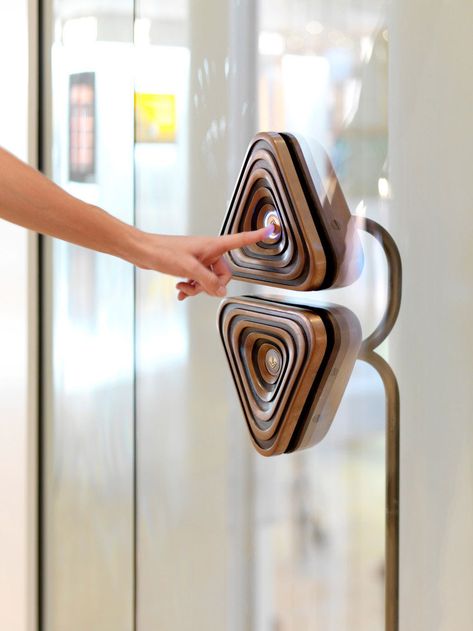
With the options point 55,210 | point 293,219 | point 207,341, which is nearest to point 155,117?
point 207,341

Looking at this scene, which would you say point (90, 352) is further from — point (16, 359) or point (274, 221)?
point (274, 221)

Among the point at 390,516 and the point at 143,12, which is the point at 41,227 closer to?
the point at 390,516

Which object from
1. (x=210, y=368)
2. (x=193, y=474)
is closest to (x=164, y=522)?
(x=193, y=474)

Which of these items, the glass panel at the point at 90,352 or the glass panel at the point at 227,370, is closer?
the glass panel at the point at 227,370

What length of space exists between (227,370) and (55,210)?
35 cm

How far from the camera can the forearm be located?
82cm

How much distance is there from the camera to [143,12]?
126cm

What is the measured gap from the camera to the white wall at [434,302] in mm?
712

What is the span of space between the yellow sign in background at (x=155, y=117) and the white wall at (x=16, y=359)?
0.43m

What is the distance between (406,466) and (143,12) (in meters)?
0.77

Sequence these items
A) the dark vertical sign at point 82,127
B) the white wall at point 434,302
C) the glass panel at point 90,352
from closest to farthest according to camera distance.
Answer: the white wall at point 434,302 < the glass panel at point 90,352 < the dark vertical sign at point 82,127

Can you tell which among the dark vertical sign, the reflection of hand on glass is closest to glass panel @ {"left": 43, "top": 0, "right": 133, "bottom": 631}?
the dark vertical sign

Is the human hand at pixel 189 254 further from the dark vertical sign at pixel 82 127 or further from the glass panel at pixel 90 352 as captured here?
the dark vertical sign at pixel 82 127

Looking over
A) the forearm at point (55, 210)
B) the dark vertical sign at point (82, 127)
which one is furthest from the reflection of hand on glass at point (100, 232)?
the dark vertical sign at point (82, 127)
